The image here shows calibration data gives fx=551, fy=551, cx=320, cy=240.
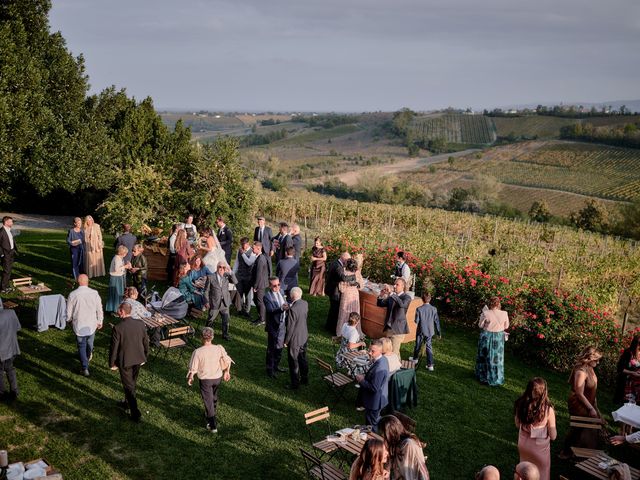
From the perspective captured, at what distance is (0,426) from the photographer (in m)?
7.55

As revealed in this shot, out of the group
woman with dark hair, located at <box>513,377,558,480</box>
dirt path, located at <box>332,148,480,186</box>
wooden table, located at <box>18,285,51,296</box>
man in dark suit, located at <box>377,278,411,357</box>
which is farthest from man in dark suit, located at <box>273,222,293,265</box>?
dirt path, located at <box>332,148,480,186</box>

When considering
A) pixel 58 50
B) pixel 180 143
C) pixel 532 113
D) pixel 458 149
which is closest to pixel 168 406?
pixel 58 50

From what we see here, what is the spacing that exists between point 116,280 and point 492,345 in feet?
25.4

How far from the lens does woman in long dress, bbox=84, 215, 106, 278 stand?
13813 millimetres

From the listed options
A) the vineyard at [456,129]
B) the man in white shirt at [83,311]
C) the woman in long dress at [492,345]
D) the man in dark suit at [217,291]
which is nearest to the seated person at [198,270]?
the man in dark suit at [217,291]

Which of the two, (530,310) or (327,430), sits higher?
(530,310)

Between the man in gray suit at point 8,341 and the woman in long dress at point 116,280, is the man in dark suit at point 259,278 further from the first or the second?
the man in gray suit at point 8,341

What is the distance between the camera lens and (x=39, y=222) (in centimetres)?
2403

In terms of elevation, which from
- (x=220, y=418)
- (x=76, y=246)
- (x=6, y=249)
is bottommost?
(x=220, y=418)

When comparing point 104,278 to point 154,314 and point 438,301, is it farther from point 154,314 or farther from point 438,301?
point 438,301

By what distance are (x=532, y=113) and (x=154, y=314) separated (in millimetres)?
126188

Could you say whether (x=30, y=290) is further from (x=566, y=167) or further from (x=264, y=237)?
(x=566, y=167)

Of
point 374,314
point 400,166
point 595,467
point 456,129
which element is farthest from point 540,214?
point 456,129

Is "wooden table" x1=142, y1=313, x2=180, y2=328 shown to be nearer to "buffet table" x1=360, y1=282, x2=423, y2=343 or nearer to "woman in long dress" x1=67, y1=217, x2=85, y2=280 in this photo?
"buffet table" x1=360, y1=282, x2=423, y2=343
